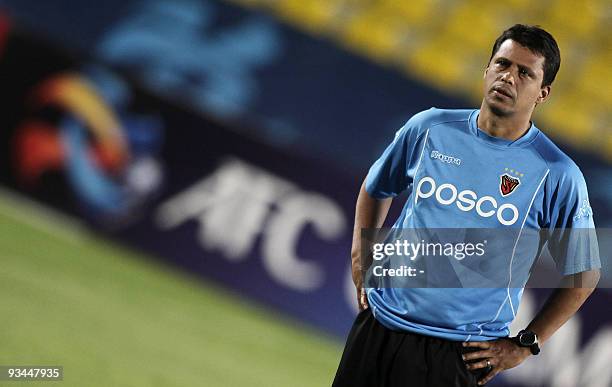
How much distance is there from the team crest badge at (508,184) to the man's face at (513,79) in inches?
8.3

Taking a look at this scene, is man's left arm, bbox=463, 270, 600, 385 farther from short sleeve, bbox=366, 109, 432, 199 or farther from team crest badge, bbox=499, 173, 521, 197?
short sleeve, bbox=366, 109, 432, 199

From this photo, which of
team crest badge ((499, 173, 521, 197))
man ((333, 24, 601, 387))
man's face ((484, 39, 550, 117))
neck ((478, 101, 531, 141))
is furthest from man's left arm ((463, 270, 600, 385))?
man's face ((484, 39, 550, 117))

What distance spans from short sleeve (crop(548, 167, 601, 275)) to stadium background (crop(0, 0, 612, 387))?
293 centimetres

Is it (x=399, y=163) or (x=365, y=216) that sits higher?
(x=399, y=163)

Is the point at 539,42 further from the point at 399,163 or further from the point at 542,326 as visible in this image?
the point at 542,326

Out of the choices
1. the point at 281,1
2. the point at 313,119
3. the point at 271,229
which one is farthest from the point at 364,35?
the point at 271,229

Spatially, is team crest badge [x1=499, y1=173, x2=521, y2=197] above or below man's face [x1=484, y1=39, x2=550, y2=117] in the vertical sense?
below

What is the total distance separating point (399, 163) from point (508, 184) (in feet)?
1.58

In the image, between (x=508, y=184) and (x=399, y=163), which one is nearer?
(x=508, y=184)

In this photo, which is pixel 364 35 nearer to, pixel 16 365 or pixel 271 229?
pixel 271 229

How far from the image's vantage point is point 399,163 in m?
3.96

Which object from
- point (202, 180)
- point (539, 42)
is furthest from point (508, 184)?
point (202, 180)

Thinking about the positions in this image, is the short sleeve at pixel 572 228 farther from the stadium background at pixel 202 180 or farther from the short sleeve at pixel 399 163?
the stadium background at pixel 202 180

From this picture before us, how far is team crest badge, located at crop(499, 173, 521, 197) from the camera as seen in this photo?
11.9ft
